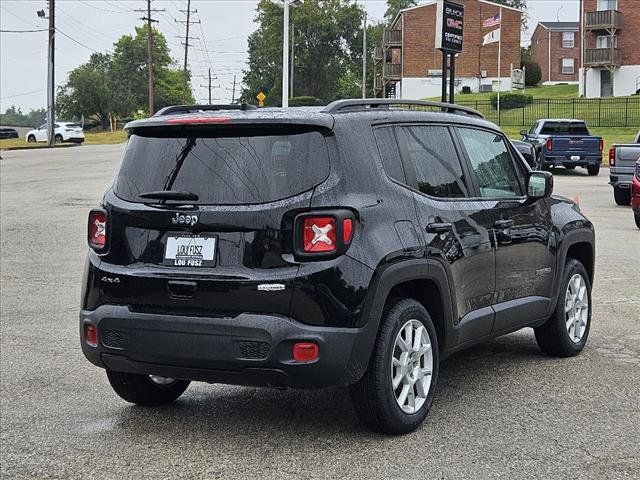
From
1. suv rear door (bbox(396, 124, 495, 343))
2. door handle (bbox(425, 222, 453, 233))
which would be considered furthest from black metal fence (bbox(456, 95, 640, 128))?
door handle (bbox(425, 222, 453, 233))

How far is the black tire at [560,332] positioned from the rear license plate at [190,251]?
10.3 ft

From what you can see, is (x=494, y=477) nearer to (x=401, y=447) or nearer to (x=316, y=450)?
(x=401, y=447)

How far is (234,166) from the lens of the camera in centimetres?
521

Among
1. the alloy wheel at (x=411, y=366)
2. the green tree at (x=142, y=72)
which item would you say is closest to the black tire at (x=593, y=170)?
the alloy wheel at (x=411, y=366)

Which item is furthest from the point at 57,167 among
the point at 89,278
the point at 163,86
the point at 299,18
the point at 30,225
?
the point at 163,86

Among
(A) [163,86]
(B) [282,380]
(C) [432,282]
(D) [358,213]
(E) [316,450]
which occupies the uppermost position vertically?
(A) [163,86]

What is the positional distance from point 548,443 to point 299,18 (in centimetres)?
10647

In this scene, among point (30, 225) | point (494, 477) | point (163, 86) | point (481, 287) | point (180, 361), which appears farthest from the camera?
point (163, 86)

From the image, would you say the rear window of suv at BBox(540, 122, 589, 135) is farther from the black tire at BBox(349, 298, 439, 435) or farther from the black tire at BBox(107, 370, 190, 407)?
the black tire at BBox(349, 298, 439, 435)

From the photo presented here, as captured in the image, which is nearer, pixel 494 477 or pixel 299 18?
pixel 494 477

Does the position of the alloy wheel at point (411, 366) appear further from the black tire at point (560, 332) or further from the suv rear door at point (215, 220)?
the black tire at point (560, 332)

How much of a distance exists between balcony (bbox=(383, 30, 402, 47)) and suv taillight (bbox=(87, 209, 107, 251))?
84.0 metres

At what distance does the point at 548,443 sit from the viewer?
5.30 meters

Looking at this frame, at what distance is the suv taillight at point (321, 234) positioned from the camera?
495cm
